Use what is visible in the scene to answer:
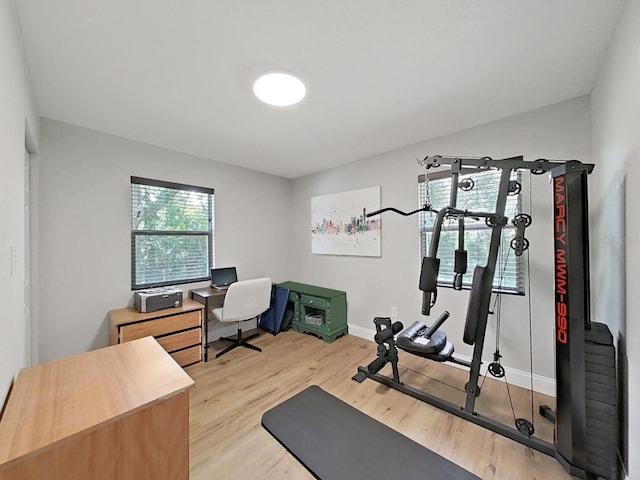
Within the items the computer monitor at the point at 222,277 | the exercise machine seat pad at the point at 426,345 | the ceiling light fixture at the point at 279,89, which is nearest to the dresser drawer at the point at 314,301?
the computer monitor at the point at 222,277

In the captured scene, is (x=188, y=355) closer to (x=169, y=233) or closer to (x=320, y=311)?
(x=169, y=233)

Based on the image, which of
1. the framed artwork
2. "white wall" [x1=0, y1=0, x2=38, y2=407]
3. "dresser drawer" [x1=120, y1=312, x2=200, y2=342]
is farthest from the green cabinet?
"white wall" [x1=0, y1=0, x2=38, y2=407]

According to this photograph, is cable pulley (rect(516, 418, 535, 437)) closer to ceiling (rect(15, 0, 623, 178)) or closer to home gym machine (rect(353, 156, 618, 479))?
home gym machine (rect(353, 156, 618, 479))

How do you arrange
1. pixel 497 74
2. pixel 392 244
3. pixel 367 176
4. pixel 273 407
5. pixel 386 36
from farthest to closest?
pixel 367 176 → pixel 392 244 → pixel 273 407 → pixel 497 74 → pixel 386 36

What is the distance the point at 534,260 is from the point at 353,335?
7.19 ft

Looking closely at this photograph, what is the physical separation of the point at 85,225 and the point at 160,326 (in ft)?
3.96

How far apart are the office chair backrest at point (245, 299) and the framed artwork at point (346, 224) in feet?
3.81

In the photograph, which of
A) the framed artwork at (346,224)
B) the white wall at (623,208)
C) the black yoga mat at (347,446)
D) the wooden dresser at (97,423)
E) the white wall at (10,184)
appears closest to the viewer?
the wooden dresser at (97,423)

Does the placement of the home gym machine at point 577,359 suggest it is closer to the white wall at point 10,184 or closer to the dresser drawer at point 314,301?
the dresser drawer at point 314,301

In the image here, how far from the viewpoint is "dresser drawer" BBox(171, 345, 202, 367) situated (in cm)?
259

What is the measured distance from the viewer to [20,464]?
78 centimetres

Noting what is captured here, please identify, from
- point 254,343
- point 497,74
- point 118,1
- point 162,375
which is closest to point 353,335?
point 254,343

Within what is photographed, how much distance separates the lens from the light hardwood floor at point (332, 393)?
4.89 feet

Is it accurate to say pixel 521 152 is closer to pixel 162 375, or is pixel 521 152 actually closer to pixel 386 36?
pixel 386 36
